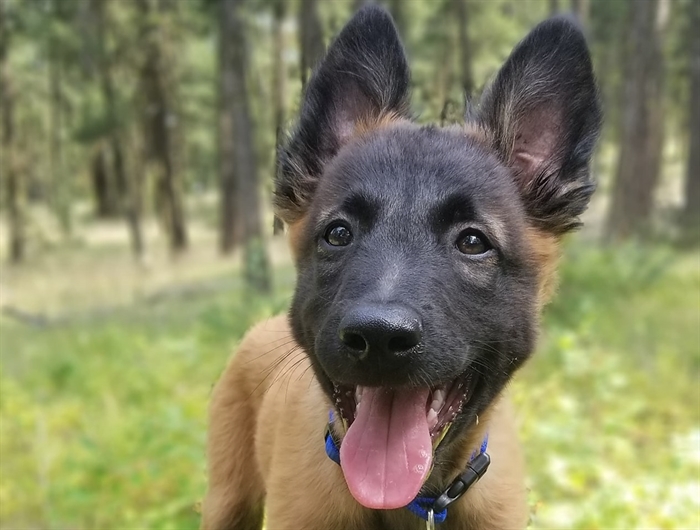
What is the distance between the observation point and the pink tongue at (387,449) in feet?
7.16

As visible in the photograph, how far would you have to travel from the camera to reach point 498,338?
8.03ft

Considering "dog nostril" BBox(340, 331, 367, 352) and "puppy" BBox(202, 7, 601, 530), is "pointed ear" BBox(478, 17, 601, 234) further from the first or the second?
"dog nostril" BBox(340, 331, 367, 352)

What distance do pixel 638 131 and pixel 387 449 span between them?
1461 centimetres

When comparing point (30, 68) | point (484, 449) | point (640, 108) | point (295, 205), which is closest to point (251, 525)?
point (484, 449)

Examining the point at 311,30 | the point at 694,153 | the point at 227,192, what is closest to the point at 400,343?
the point at 311,30

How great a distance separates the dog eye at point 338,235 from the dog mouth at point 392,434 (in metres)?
0.53

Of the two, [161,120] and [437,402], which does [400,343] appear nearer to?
[437,402]

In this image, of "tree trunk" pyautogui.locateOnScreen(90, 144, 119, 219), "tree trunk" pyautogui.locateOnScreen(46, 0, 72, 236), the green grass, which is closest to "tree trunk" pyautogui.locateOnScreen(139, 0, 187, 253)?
"tree trunk" pyautogui.locateOnScreen(46, 0, 72, 236)

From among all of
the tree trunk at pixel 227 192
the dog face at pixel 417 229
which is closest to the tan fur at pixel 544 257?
the dog face at pixel 417 229

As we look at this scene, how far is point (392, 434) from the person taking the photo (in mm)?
2283

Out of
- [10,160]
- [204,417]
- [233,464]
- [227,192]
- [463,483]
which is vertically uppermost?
[463,483]

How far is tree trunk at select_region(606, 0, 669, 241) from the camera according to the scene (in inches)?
544

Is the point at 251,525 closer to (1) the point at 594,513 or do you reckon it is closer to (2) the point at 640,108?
(1) the point at 594,513

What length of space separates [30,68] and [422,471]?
3396 cm
